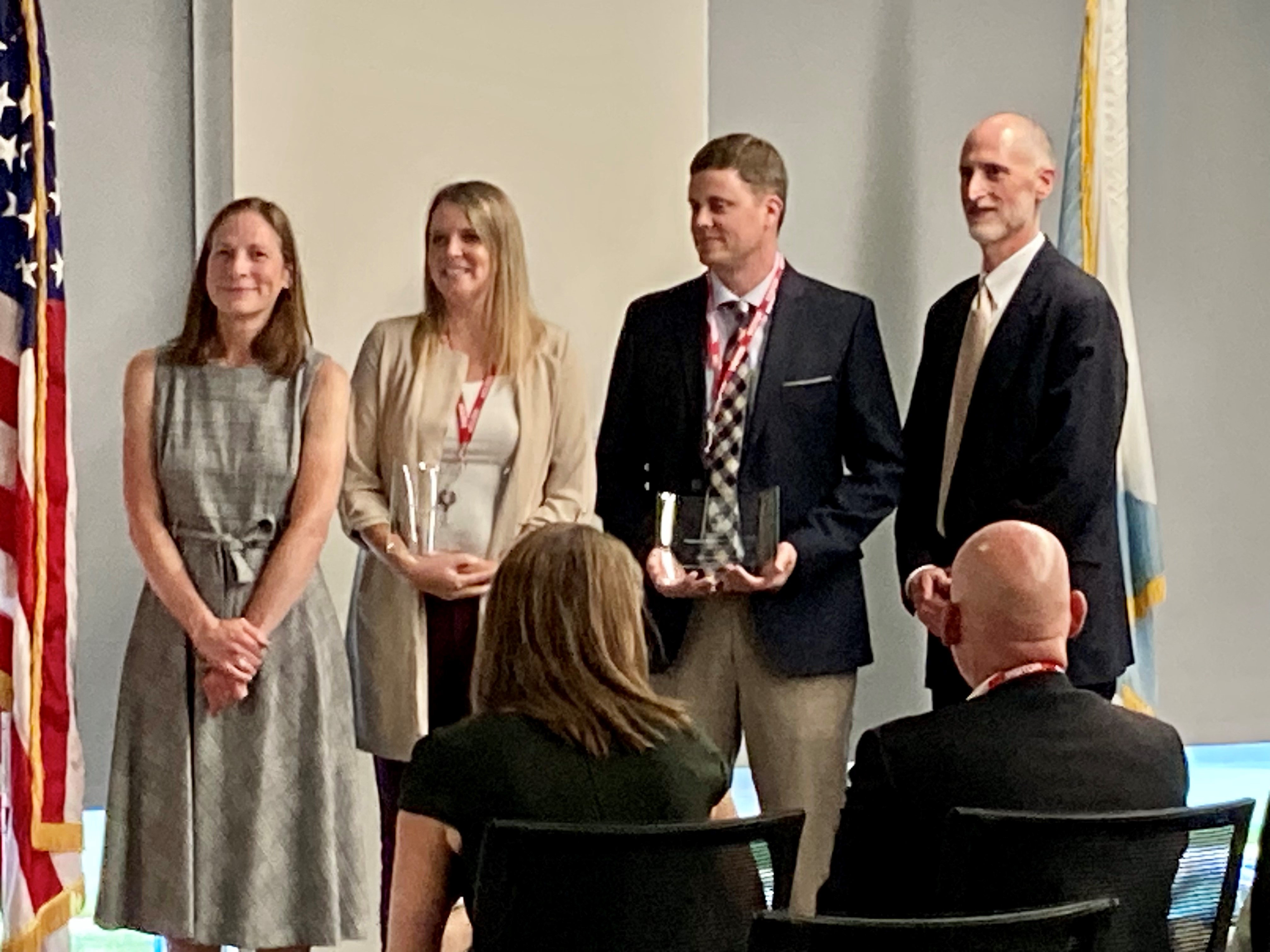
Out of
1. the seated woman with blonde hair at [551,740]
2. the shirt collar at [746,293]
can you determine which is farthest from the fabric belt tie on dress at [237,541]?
the seated woman with blonde hair at [551,740]

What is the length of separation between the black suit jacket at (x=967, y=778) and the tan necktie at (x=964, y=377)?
4.61 ft

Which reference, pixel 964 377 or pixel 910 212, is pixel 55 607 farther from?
pixel 910 212

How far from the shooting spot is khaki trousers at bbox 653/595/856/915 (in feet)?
11.7

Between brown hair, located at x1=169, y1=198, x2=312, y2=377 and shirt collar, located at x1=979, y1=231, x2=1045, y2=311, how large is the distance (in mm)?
1391

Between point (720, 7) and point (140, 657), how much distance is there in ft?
8.90

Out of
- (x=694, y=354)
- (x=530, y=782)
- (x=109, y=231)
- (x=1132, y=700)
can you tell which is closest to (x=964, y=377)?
(x=694, y=354)

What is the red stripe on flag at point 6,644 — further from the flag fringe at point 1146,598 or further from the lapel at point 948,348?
the flag fringe at point 1146,598

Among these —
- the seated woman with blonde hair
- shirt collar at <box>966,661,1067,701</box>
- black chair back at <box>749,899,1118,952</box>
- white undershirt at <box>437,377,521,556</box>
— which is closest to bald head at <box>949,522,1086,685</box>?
shirt collar at <box>966,661,1067,701</box>

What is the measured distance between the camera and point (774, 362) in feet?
11.7

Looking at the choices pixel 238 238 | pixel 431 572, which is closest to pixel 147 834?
pixel 431 572

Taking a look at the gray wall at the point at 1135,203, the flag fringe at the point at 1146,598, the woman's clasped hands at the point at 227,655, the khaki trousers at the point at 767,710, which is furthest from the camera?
the gray wall at the point at 1135,203

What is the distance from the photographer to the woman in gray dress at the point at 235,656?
325 cm

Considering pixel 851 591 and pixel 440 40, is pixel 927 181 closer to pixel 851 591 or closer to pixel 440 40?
pixel 440 40

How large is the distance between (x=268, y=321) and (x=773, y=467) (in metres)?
1.04
